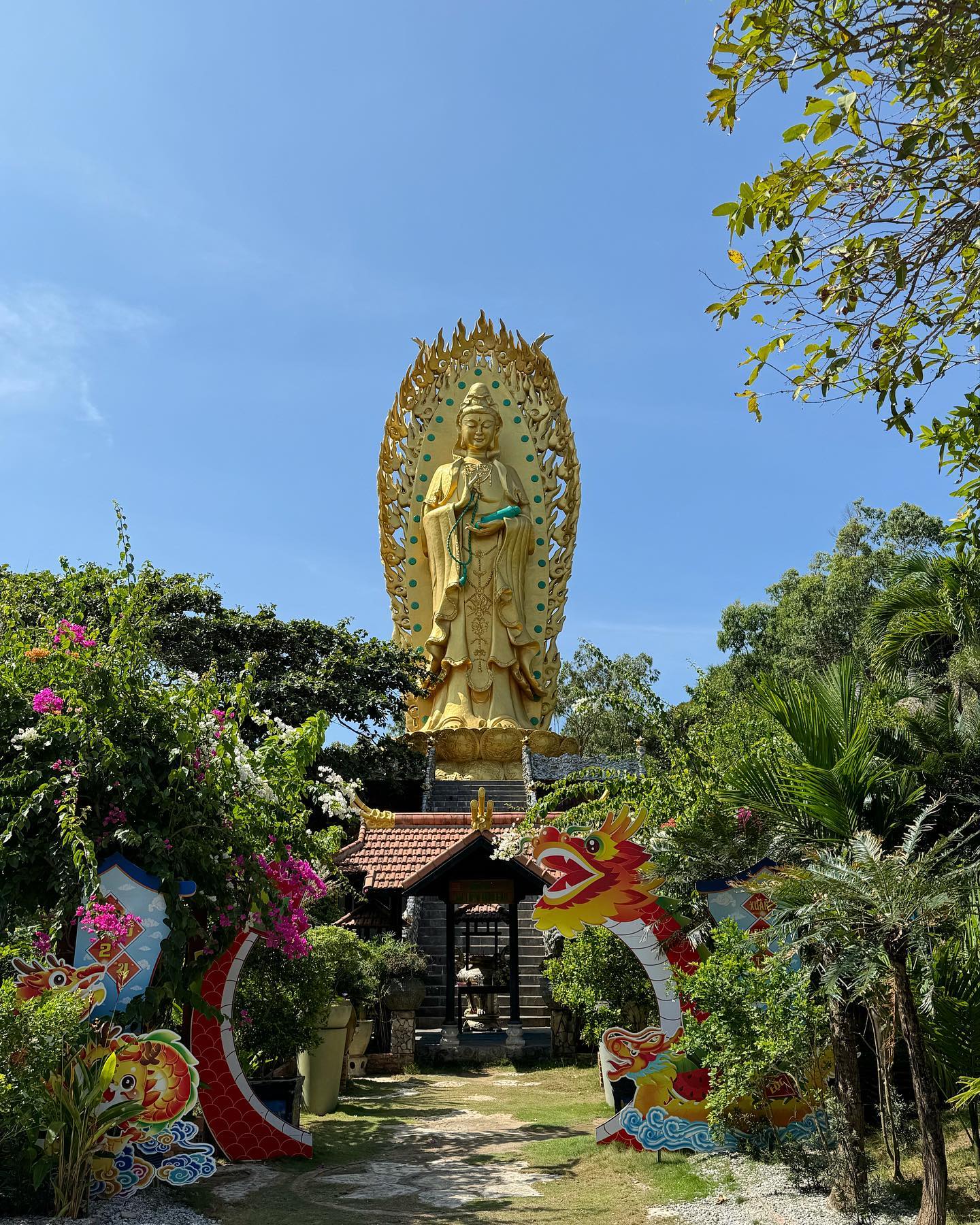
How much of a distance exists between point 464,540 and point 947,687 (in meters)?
15.4

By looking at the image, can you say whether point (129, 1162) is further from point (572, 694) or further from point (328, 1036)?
point (572, 694)

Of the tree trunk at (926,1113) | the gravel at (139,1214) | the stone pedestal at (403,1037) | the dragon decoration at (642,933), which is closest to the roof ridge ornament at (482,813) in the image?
the stone pedestal at (403,1037)

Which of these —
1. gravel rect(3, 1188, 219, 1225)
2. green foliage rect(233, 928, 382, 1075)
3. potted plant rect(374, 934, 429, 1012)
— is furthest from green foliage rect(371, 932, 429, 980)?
gravel rect(3, 1188, 219, 1225)

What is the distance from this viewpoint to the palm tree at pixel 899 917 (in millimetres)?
4855

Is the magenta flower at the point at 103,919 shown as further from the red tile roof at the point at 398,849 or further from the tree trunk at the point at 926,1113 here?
the red tile roof at the point at 398,849

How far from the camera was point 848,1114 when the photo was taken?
585 cm

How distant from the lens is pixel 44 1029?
5.17 m

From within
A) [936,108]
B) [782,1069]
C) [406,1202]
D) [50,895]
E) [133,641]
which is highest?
[936,108]

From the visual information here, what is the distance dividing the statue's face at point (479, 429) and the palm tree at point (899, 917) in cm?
1932

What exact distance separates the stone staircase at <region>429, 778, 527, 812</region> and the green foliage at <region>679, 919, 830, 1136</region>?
12.1 m

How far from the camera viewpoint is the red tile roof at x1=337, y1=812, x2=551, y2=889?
1359cm

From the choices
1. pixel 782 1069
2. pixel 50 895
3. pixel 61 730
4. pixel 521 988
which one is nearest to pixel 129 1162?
pixel 50 895

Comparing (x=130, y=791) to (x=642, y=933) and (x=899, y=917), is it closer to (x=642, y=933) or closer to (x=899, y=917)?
(x=642, y=933)

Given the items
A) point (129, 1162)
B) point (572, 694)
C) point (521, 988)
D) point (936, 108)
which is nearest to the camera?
point (936, 108)
